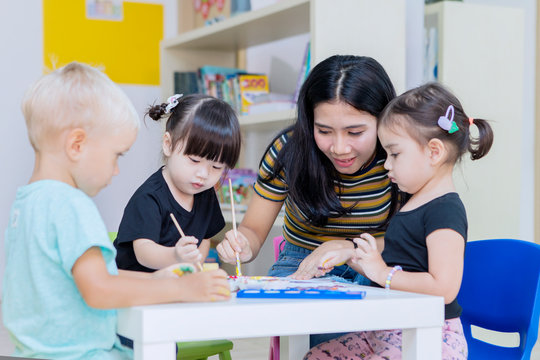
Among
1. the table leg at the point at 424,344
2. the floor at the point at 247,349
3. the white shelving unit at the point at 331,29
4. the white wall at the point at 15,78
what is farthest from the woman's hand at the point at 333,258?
the white wall at the point at 15,78

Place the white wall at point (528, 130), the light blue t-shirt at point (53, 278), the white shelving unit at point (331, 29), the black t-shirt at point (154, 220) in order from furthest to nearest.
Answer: the white wall at point (528, 130)
the white shelving unit at point (331, 29)
the black t-shirt at point (154, 220)
the light blue t-shirt at point (53, 278)

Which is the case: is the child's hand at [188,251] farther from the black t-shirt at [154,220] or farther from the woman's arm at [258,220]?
the woman's arm at [258,220]

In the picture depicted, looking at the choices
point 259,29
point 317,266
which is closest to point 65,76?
point 317,266

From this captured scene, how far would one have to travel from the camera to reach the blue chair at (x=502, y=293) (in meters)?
1.32

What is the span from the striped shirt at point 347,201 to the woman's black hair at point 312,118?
0.07 feet

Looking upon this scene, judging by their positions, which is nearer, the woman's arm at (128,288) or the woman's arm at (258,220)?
the woman's arm at (128,288)

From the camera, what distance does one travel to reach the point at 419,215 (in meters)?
1.33

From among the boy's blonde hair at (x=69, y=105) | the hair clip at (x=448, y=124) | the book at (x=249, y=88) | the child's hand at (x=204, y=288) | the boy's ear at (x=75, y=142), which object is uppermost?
the book at (x=249, y=88)

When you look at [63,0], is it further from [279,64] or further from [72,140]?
[72,140]

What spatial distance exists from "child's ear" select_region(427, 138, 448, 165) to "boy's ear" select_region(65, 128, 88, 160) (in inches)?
26.6

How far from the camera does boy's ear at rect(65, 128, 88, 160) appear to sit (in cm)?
104

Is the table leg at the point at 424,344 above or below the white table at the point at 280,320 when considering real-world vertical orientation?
below

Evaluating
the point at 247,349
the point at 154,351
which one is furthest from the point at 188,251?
the point at 247,349

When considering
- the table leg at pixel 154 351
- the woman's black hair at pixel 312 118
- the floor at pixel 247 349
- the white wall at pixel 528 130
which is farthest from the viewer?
the white wall at pixel 528 130
